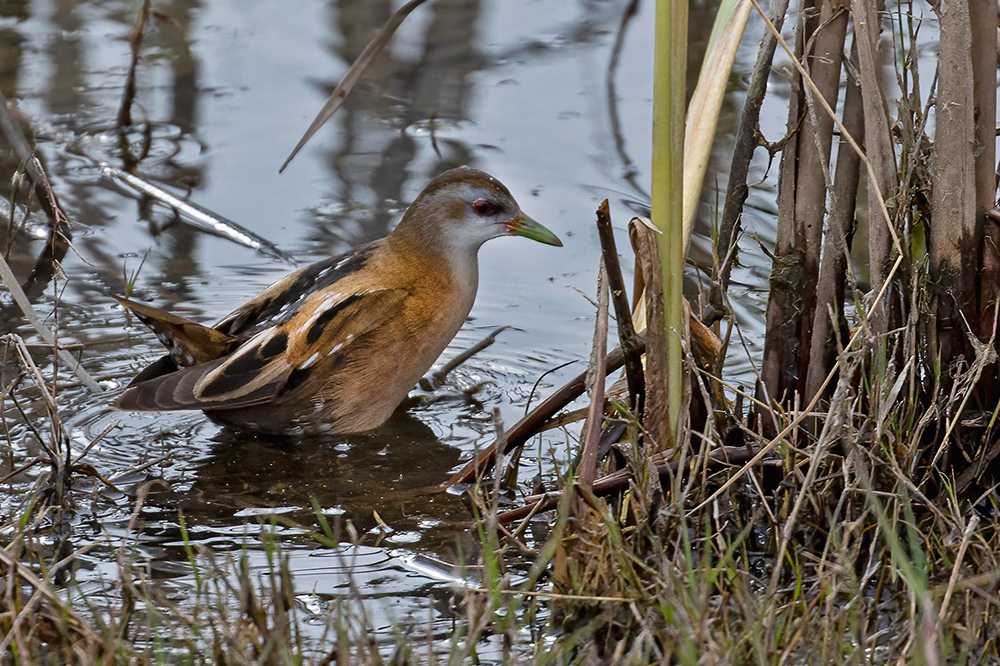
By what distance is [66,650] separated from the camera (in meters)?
2.92

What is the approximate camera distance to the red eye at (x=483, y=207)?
5.07 metres

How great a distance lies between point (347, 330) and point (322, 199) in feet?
5.65

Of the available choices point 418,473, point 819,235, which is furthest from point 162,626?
point 819,235

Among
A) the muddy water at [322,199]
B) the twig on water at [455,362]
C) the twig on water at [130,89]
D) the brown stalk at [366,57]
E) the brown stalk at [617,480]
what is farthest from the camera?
the twig on water at [130,89]

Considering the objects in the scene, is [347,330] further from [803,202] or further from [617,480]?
[803,202]

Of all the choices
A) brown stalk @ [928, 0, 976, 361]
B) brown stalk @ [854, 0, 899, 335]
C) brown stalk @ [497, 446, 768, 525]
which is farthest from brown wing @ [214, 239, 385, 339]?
brown stalk @ [928, 0, 976, 361]

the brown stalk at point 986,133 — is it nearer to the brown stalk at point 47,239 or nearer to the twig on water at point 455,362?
the twig on water at point 455,362

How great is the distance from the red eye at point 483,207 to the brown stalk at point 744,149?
Answer: 135cm

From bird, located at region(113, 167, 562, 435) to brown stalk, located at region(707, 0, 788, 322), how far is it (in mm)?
1350

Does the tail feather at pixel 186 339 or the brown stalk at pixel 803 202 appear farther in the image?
the tail feather at pixel 186 339

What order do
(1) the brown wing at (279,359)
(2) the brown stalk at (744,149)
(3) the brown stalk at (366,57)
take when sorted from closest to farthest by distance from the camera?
(2) the brown stalk at (744,149) → (3) the brown stalk at (366,57) → (1) the brown wing at (279,359)

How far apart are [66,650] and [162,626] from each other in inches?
15.4

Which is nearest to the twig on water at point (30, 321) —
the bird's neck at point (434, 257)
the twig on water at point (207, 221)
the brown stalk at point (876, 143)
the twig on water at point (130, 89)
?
the bird's neck at point (434, 257)

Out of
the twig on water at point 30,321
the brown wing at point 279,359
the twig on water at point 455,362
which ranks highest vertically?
the twig on water at point 30,321
